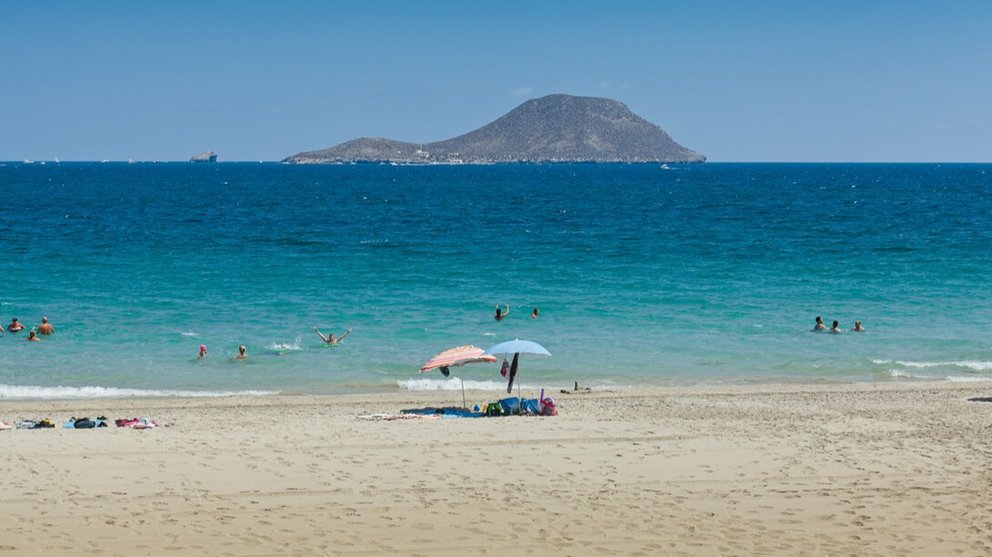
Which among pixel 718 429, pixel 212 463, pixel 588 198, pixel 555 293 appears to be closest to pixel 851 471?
pixel 718 429

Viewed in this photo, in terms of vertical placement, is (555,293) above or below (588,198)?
below

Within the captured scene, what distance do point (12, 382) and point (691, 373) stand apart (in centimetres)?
1663

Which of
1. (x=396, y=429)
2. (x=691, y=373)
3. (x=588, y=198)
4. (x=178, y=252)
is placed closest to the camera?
(x=396, y=429)

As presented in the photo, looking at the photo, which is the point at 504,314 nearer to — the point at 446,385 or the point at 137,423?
the point at 446,385

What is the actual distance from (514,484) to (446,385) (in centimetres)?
1023

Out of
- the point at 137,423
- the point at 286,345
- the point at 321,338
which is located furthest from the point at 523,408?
the point at 321,338

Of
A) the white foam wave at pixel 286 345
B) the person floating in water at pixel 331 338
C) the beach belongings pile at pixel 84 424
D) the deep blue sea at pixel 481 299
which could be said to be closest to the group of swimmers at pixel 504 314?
the deep blue sea at pixel 481 299

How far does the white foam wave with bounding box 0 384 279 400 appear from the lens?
2381cm

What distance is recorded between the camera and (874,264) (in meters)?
46.8

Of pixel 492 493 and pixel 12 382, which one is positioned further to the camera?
pixel 12 382

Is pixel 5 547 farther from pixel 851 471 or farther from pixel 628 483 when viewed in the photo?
pixel 851 471

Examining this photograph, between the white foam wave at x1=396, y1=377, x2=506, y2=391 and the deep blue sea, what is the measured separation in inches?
3.8

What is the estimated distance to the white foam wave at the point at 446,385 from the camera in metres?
24.9

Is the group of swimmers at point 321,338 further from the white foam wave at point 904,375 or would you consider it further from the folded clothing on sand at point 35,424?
the white foam wave at point 904,375
